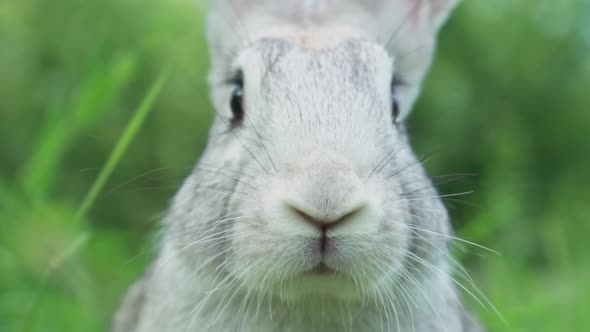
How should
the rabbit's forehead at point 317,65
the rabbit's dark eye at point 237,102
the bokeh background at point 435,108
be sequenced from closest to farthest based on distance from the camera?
the rabbit's forehead at point 317,65
the rabbit's dark eye at point 237,102
the bokeh background at point 435,108

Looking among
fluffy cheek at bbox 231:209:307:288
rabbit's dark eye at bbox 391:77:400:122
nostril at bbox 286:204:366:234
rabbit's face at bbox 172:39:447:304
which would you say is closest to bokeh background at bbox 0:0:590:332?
rabbit's dark eye at bbox 391:77:400:122

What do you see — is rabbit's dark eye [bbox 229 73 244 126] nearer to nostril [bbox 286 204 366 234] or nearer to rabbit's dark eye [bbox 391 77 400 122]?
rabbit's dark eye [bbox 391 77 400 122]

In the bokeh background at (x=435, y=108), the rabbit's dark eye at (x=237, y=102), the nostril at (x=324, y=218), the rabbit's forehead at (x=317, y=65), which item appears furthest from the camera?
the bokeh background at (x=435, y=108)

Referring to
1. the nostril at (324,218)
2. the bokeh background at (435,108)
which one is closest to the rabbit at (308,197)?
the nostril at (324,218)

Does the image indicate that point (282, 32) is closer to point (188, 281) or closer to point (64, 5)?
point (188, 281)

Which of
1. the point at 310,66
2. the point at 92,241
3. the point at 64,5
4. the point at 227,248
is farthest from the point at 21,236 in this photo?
the point at 64,5

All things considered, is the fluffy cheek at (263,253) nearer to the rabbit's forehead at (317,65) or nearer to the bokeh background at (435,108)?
the rabbit's forehead at (317,65)

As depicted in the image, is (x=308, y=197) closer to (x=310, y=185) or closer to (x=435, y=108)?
(x=310, y=185)

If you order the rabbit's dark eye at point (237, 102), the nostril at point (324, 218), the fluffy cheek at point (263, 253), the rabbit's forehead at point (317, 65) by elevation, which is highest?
the rabbit's forehead at point (317, 65)
